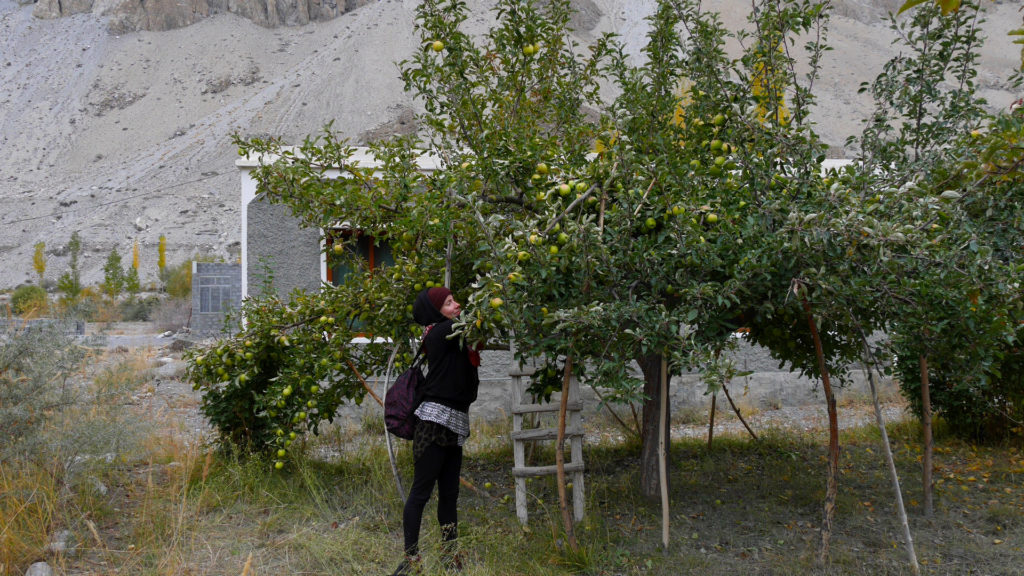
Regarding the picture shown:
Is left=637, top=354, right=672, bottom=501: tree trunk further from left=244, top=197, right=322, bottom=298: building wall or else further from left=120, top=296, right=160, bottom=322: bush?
left=120, top=296, right=160, bottom=322: bush

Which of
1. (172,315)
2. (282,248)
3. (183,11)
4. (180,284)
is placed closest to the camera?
(282,248)

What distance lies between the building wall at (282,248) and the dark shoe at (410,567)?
5285 mm

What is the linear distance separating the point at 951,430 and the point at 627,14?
5116 cm

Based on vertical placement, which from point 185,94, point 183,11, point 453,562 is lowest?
point 453,562

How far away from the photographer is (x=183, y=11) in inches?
2119

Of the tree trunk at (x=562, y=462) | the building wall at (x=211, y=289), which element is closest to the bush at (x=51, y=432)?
the tree trunk at (x=562, y=462)

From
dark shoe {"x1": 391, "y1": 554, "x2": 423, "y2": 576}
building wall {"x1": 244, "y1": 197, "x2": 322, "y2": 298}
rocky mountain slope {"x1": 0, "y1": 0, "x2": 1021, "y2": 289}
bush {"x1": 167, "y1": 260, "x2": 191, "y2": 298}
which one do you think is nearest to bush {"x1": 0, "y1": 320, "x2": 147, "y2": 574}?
dark shoe {"x1": 391, "y1": 554, "x2": 423, "y2": 576}

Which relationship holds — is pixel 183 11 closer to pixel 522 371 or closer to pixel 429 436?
pixel 522 371

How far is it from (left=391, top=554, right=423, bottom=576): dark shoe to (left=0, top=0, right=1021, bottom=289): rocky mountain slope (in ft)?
113

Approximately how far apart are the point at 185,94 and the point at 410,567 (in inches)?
1992

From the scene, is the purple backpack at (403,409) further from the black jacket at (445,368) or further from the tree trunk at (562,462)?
the tree trunk at (562,462)

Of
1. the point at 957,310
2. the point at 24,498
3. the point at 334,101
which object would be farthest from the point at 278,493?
the point at 334,101

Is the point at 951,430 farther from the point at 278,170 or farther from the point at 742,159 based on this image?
the point at 278,170

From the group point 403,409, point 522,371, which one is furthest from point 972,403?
point 403,409
